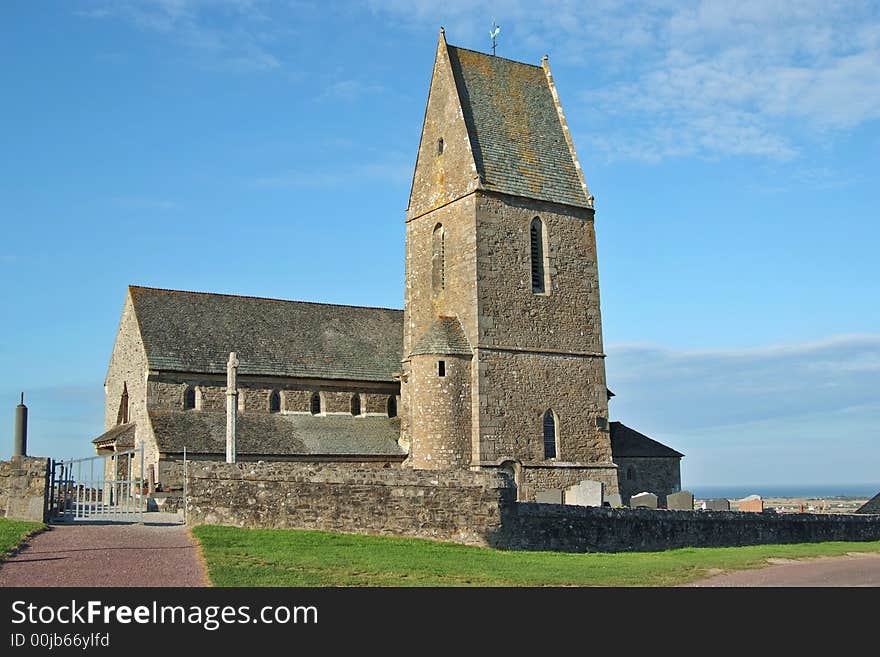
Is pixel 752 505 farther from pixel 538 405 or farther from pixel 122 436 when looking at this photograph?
pixel 122 436

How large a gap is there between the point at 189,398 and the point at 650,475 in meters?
20.7

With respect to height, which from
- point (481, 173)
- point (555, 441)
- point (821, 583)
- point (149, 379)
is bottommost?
point (821, 583)

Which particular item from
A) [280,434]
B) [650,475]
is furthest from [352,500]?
[650,475]

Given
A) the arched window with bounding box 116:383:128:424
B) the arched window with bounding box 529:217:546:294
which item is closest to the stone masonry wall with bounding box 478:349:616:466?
the arched window with bounding box 529:217:546:294

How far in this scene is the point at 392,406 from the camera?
156ft

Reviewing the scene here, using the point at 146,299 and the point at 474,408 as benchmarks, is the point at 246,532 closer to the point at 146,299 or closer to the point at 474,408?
the point at 474,408

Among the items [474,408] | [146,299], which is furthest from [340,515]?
[146,299]

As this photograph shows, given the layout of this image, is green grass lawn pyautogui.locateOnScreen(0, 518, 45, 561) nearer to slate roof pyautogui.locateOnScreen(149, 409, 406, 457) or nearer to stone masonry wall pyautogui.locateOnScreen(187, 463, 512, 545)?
stone masonry wall pyautogui.locateOnScreen(187, 463, 512, 545)

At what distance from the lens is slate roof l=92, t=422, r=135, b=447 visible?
4216 cm

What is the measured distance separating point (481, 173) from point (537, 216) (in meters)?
3.14

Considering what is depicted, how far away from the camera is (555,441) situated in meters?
40.2
